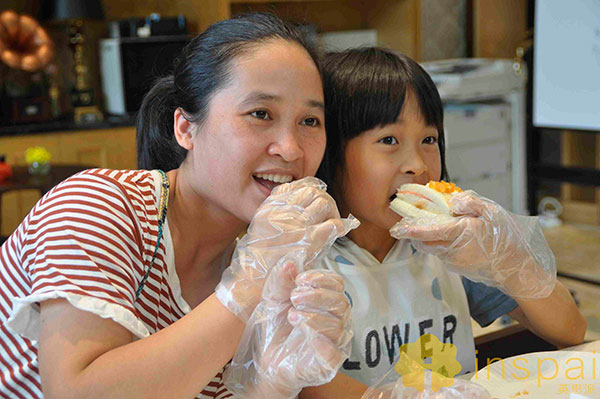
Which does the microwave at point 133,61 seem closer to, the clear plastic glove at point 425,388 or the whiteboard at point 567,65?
the whiteboard at point 567,65

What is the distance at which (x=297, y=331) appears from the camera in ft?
2.87

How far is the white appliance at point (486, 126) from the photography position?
402 cm

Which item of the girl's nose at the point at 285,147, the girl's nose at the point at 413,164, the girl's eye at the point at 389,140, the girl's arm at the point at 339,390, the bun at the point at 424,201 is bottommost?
the girl's arm at the point at 339,390

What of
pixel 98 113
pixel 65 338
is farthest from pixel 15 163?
pixel 65 338

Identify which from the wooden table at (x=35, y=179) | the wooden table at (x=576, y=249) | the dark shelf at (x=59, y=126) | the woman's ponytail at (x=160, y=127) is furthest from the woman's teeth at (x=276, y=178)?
the dark shelf at (x=59, y=126)

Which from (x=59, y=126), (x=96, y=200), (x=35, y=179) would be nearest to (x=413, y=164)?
(x=96, y=200)

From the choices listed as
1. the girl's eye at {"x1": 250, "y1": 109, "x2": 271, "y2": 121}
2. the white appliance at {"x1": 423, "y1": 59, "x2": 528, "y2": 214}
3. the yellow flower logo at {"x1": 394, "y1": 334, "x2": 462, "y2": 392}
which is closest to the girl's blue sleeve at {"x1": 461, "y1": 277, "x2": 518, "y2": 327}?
the yellow flower logo at {"x1": 394, "y1": 334, "x2": 462, "y2": 392}

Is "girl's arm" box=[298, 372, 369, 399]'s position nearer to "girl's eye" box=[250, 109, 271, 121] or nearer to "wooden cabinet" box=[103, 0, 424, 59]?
"girl's eye" box=[250, 109, 271, 121]

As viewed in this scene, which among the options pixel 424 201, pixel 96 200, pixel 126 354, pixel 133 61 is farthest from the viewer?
pixel 133 61

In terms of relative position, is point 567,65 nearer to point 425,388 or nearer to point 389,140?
point 389,140

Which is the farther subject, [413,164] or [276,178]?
[413,164]

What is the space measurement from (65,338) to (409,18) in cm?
416

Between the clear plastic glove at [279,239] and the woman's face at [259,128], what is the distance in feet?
0.19

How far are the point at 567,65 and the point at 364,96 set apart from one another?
276 centimetres
